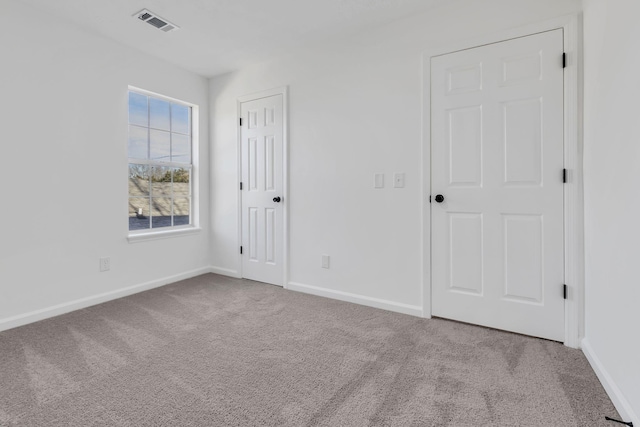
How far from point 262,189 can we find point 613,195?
2.98 m

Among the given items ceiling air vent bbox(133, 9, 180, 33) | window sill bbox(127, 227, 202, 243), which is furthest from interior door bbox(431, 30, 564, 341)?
window sill bbox(127, 227, 202, 243)

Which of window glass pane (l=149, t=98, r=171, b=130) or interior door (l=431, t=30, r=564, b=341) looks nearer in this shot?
interior door (l=431, t=30, r=564, b=341)

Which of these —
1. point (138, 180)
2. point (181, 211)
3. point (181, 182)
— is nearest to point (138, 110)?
point (138, 180)

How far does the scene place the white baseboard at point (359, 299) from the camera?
8.75 feet

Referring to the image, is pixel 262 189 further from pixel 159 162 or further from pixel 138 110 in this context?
pixel 138 110

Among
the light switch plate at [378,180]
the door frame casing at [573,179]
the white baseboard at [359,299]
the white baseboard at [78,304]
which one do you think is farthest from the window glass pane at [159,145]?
the door frame casing at [573,179]

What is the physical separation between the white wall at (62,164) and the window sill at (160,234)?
7cm

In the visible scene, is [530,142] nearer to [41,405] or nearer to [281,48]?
[281,48]

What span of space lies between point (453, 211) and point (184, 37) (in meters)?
2.94

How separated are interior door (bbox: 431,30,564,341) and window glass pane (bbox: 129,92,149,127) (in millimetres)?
2997

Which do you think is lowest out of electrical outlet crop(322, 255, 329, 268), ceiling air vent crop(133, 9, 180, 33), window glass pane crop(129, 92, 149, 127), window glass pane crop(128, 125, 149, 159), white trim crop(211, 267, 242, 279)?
white trim crop(211, 267, 242, 279)

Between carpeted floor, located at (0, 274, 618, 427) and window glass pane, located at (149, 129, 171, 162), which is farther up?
window glass pane, located at (149, 129, 171, 162)

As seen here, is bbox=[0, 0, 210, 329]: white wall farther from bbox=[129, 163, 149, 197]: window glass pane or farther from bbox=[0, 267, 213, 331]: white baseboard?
bbox=[129, 163, 149, 197]: window glass pane

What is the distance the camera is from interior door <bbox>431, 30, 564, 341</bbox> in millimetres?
2141
